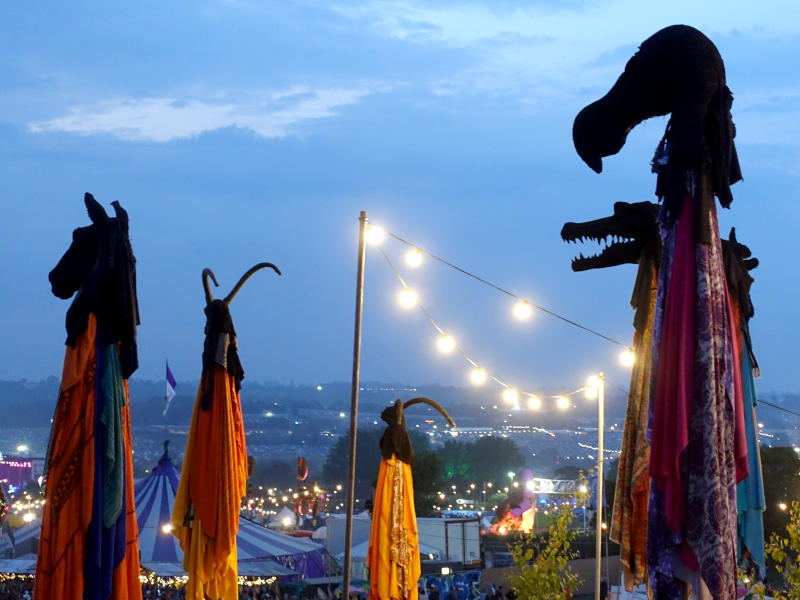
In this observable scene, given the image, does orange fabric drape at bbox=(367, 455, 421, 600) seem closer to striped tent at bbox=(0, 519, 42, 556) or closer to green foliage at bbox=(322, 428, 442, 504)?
striped tent at bbox=(0, 519, 42, 556)

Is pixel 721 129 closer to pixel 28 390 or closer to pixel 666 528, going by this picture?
pixel 666 528

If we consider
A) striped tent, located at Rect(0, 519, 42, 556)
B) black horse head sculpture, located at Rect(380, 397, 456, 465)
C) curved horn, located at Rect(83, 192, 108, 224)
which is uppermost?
curved horn, located at Rect(83, 192, 108, 224)

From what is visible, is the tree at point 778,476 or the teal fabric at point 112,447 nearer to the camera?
the teal fabric at point 112,447

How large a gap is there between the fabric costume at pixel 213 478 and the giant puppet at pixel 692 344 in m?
4.23

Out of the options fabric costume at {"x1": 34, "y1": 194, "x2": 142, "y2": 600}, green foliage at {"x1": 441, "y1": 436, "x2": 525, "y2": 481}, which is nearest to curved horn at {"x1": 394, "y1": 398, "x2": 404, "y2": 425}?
fabric costume at {"x1": 34, "y1": 194, "x2": 142, "y2": 600}

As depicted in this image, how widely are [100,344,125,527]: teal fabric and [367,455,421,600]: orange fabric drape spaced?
18.1 feet

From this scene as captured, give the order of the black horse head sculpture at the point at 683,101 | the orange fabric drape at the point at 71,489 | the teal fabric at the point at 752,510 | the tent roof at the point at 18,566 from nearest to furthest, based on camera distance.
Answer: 1. the black horse head sculpture at the point at 683,101
2. the teal fabric at the point at 752,510
3. the orange fabric drape at the point at 71,489
4. the tent roof at the point at 18,566

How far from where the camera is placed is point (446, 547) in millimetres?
25156

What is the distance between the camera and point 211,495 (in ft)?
22.8

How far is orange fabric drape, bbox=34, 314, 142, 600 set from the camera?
4.79m

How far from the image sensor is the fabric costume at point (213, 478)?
→ 6.93 metres

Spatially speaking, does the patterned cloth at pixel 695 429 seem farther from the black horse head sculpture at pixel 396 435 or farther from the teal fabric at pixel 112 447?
the black horse head sculpture at pixel 396 435

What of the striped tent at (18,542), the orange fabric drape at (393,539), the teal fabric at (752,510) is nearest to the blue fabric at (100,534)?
the teal fabric at (752,510)

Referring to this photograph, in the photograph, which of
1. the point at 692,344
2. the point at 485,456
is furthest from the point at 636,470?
the point at 485,456
